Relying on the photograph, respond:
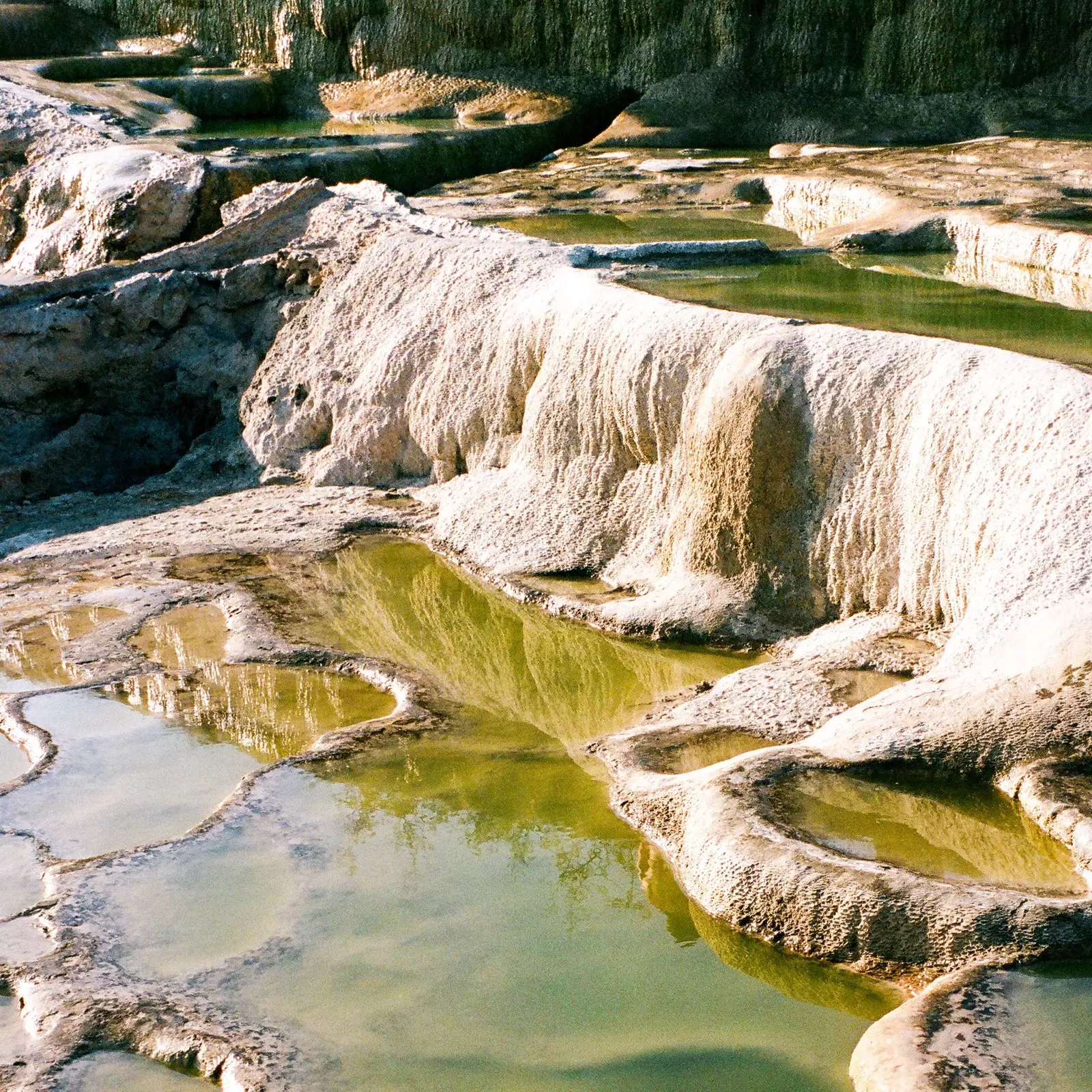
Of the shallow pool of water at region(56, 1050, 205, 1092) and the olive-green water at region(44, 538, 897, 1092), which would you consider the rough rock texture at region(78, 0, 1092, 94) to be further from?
the shallow pool of water at region(56, 1050, 205, 1092)

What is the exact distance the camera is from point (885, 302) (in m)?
8.16

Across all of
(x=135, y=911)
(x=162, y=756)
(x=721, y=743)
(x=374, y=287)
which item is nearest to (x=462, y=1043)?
(x=135, y=911)

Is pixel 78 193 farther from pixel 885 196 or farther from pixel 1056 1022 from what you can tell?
pixel 1056 1022

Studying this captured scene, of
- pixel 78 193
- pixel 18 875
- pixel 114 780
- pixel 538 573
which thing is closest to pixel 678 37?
pixel 78 193

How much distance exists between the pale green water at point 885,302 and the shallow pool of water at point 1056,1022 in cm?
301

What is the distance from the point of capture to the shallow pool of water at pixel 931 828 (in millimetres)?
4434

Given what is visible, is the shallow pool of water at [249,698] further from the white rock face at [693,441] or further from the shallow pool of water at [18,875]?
the white rock face at [693,441]

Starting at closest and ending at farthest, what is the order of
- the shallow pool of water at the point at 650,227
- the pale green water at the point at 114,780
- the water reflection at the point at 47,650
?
the pale green water at the point at 114,780, the water reflection at the point at 47,650, the shallow pool of water at the point at 650,227

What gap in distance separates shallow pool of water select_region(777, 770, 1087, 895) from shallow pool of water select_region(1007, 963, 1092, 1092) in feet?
1.33

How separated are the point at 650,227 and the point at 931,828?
7820 mm

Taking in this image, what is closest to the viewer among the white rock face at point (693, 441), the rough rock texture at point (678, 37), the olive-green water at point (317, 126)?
the white rock face at point (693, 441)

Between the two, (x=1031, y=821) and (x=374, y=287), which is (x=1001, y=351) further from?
(x=374, y=287)

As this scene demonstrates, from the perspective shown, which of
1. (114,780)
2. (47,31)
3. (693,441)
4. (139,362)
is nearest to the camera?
(114,780)

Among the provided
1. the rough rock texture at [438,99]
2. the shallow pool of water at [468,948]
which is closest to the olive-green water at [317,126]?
the rough rock texture at [438,99]
